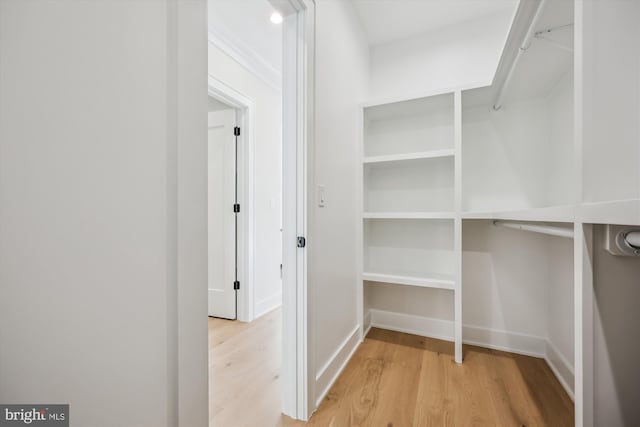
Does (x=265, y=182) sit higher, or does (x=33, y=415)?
(x=265, y=182)

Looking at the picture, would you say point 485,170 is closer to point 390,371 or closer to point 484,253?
point 484,253

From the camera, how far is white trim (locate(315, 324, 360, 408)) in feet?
4.80

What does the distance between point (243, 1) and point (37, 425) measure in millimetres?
2307

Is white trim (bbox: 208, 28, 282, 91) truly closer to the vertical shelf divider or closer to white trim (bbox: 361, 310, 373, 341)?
the vertical shelf divider

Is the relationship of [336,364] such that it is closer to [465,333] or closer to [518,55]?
[465,333]

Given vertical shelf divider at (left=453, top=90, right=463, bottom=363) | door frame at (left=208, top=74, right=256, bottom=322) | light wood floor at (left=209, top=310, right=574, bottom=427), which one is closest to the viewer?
light wood floor at (left=209, top=310, right=574, bottom=427)

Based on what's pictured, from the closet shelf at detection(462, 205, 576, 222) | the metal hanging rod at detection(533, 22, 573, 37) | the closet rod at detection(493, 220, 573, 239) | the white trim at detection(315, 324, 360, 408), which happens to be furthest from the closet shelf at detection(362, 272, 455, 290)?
the metal hanging rod at detection(533, 22, 573, 37)

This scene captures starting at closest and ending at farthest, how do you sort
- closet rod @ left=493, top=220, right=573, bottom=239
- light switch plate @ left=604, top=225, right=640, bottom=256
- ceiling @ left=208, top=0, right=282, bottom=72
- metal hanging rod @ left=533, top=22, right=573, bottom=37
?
light switch plate @ left=604, top=225, right=640, bottom=256 → closet rod @ left=493, top=220, right=573, bottom=239 → metal hanging rod @ left=533, top=22, right=573, bottom=37 → ceiling @ left=208, top=0, right=282, bottom=72

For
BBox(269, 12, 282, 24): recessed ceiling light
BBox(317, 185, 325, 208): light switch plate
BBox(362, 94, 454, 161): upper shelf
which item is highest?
BBox(269, 12, 282, 24): recessed ceiling light

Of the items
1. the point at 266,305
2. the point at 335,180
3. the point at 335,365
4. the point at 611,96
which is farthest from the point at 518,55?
the point at 266,305

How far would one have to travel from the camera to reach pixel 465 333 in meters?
2.12

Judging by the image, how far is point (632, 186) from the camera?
69cm

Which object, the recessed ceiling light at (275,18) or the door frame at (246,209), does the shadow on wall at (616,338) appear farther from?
the door frame at (246,209)

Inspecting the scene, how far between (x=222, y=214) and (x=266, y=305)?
104 cm
